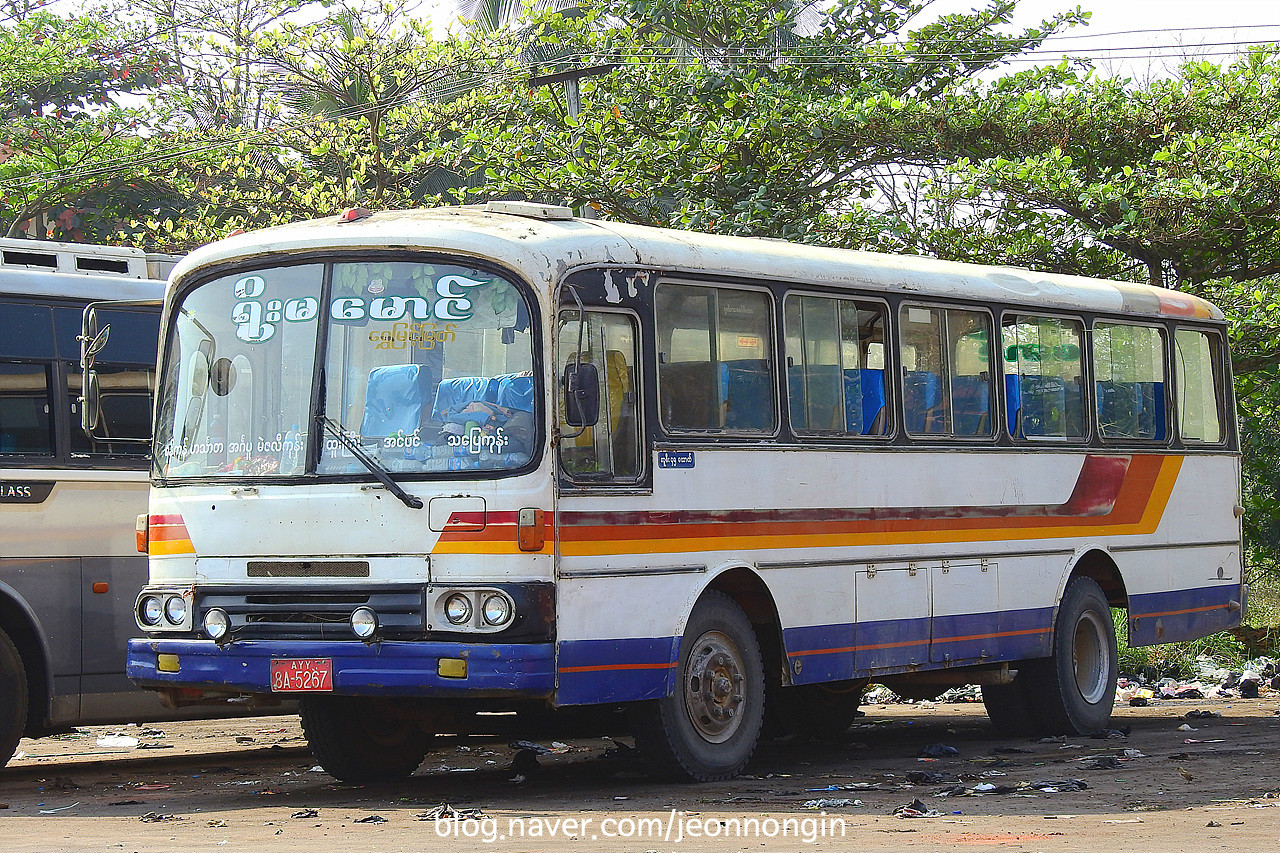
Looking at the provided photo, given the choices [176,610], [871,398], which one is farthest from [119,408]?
[871,398]

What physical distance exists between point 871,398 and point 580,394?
285 cm

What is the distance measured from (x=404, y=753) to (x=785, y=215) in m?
9.27

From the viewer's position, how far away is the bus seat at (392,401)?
824 centimetres

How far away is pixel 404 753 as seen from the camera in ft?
32.4

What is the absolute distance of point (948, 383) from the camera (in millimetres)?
11070

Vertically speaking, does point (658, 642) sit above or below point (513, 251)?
below

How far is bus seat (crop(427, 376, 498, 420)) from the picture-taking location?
26.9 ft

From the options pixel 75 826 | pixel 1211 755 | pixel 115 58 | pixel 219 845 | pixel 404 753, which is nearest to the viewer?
pixel 219 845

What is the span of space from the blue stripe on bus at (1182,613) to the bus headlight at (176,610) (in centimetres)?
695

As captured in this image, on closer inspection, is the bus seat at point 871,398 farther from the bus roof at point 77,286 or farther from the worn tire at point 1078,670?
the bus roof at point 77,286

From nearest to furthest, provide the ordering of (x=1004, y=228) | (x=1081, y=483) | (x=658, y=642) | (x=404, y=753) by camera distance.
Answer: (x=658, y=642), (x=404, y=753), (x=1081, y=483), (x=1004, y=228)

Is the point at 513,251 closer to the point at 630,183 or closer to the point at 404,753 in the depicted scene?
the point at 404,753

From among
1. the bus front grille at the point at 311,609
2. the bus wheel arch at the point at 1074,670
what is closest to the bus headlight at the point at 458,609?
the bus front grille at the point at 311,609

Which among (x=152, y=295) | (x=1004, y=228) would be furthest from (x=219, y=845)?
(x=1004, y=228)
